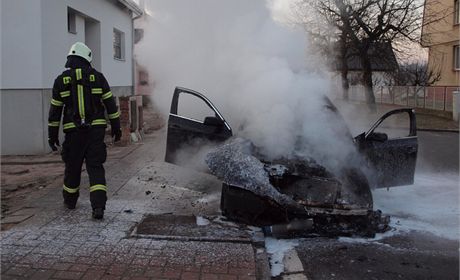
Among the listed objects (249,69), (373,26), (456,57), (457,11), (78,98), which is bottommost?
(78,98)

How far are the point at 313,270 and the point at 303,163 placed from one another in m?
1.49

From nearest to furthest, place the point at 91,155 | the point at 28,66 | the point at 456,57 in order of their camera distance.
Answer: the point at 91,155 → the point at 28,66 → the point at 456,57

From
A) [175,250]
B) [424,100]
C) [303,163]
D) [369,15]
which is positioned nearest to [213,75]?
[303,163]

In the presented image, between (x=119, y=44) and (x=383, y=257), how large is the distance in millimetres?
14337

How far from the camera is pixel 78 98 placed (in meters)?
5.37

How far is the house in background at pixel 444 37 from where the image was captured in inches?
1188

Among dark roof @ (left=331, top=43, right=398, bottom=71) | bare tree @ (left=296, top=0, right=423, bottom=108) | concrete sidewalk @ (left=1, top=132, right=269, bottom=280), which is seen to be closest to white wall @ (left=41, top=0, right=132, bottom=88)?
concrete sidewalk @ (left=1, top=132, right=269, bottom=280)

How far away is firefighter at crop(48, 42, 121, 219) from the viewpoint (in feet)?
17.6

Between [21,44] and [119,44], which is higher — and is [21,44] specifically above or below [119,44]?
below

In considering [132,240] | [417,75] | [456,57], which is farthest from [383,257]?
[417,75]

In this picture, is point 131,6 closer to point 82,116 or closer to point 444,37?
point 82,116

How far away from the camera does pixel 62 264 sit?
4.15m

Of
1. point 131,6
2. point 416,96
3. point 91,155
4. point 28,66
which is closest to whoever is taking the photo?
point 91,155

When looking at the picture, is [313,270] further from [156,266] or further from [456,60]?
[456,60]
